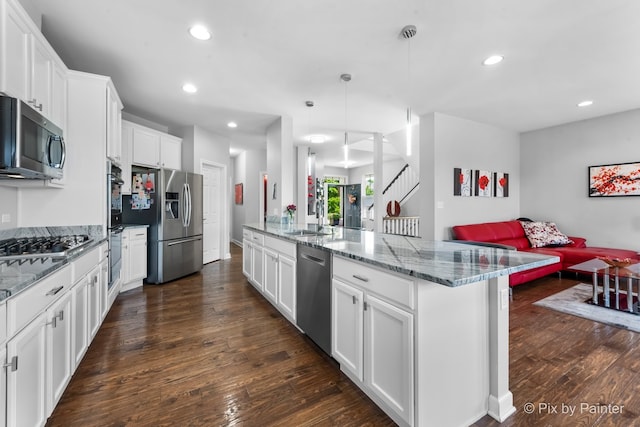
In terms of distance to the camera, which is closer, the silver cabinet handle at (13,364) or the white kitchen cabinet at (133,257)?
the silver cabinet handle at (13,364)

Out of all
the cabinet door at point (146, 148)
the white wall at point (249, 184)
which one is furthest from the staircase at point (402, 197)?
the cabinet door at point (146, 148)

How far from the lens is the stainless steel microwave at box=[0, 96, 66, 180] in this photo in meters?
1.53

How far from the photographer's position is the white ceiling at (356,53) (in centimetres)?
208

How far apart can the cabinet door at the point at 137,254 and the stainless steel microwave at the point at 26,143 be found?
5.89 ft

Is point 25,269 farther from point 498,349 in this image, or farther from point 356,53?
point 356,53

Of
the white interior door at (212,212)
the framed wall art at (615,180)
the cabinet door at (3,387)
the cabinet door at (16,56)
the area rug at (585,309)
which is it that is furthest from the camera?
the white interior door at (212,212)

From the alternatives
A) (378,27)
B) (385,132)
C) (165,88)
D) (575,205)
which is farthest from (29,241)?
(575,205)

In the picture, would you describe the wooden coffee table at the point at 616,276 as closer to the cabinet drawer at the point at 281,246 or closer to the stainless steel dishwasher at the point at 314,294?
the stainless steel dishwasher at the point at 314,294

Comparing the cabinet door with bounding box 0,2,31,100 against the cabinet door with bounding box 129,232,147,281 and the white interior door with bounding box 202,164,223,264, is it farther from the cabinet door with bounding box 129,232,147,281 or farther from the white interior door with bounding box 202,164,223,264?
the white interior door with bounding box 202,164,223,264

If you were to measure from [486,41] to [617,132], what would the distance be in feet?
12.6

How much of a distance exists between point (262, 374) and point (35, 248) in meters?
1.70

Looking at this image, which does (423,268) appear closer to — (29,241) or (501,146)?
(29,241)

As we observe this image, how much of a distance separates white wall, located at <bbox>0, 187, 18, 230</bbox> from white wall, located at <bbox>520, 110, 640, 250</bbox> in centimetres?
741

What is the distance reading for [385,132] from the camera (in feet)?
18.3
